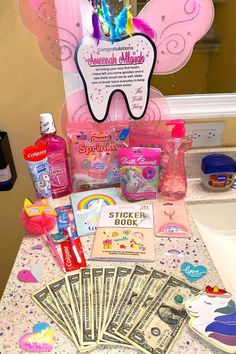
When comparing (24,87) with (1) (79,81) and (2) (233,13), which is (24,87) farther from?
(2) (233,13)

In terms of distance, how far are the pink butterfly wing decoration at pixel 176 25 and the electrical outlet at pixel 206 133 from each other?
0.63ft

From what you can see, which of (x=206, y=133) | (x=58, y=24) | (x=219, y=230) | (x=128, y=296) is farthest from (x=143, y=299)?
(x=58, y=24)

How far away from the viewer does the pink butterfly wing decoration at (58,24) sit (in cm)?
77

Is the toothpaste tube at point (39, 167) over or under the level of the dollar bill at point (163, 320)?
over

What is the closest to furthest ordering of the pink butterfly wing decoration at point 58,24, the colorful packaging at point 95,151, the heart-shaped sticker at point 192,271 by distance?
the heart-shaped sticker at point 192,271, the pink butterfly wing decoration at point 58,24, the colorful packaging at point 95,151

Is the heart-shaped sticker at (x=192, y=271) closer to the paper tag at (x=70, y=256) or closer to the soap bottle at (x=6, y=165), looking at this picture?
the paper tag at (x=70, y=256)

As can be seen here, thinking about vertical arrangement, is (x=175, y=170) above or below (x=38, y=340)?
above

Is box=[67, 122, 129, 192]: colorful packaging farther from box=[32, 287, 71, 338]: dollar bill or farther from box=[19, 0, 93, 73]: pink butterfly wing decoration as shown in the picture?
box=[32, 287, 71, 338]: dollar bill

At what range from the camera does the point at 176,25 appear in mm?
826

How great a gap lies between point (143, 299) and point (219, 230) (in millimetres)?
457

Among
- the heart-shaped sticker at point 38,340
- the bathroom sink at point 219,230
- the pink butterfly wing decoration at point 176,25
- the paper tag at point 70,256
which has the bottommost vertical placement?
the bathroom sink at point 219,230

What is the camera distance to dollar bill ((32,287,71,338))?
1.83ft

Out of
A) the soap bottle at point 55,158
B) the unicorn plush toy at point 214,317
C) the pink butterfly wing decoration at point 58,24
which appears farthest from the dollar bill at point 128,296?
the pink butterfly wing decoration at point 58,24

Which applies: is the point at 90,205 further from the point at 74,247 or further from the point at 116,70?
the point at 116,70
